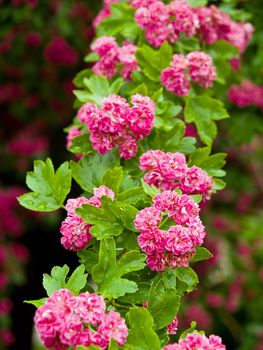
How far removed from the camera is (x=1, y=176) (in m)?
4.43

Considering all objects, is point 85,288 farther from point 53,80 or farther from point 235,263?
point 235,263

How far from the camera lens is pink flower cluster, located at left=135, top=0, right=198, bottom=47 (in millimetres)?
2242

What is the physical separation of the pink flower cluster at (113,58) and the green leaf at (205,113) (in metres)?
0.22

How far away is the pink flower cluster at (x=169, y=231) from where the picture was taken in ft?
5.08

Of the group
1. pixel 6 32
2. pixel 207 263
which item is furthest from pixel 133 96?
pixel 207 263

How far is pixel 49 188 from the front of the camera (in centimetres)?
179

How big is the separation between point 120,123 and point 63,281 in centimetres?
51

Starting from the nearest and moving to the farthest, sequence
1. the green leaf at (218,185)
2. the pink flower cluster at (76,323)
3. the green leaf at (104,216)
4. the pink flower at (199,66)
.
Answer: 1. the pink flower cluster at (76,323)
2. the green leaf at (104,216)
3. the green leaf at (218,185)
4. the pink flower at (199,66)

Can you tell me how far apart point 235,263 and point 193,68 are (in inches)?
106

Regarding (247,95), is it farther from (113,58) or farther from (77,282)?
(77,282)

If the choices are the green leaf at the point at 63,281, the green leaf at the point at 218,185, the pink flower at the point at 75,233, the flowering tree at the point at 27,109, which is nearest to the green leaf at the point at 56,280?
the green leaf at the point at 63,281

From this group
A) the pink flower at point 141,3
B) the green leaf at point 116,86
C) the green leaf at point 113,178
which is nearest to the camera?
the green leaf at point 113,178

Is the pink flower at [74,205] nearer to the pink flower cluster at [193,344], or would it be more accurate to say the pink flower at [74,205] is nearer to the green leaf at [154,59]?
the pink flower cluster at [193,344]

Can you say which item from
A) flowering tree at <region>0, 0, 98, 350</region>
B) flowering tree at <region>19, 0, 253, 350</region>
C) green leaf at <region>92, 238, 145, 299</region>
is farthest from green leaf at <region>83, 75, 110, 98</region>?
flowering tree at <region>0, 0, 98, 350</region>
